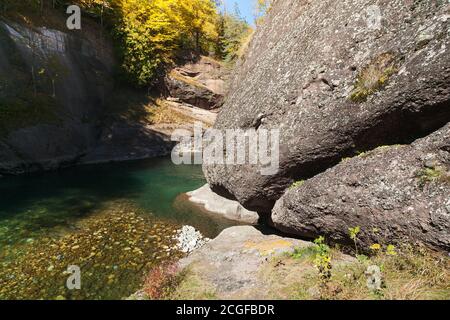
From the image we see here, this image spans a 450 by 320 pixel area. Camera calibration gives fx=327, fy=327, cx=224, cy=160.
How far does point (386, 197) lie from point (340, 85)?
2.83m

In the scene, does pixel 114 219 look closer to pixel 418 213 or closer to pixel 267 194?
pixel 267 194

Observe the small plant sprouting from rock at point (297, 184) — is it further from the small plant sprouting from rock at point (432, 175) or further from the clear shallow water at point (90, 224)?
the clear shallow water at point (90, 224)

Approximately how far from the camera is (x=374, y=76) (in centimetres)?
709

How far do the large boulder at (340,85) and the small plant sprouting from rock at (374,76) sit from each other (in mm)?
21

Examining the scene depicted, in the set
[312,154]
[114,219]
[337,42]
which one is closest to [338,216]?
[312,154]

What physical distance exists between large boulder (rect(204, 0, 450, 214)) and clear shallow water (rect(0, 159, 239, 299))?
12.8 feet

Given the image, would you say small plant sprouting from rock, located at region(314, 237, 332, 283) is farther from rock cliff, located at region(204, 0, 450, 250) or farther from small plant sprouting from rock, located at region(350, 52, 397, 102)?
small plant sprouting from rock, located at region(350, 52, 397, 102)

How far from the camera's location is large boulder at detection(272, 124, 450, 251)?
5867 millimetres

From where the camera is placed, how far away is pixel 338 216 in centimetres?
755

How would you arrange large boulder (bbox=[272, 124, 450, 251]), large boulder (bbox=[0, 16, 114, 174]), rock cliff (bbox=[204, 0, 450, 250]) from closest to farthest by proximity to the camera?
large boulder (bbox=[272, 124, 450, 251])
rock cliff (bbox=[204, 0, 450, 250])
large boulder (bbox=[0, 16, 114, 174])

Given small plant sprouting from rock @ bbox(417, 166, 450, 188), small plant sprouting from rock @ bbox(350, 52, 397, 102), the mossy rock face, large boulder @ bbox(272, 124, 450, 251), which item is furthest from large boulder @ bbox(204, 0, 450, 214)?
the mossy rock face

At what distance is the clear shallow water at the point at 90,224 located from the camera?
893cm

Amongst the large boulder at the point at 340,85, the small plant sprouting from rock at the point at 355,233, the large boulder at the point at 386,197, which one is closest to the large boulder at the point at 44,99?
the large boulder at the point at 340,85

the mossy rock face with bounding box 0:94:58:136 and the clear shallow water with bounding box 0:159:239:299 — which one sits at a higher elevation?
the mossy rock face with bounding box 0:94:58:136
